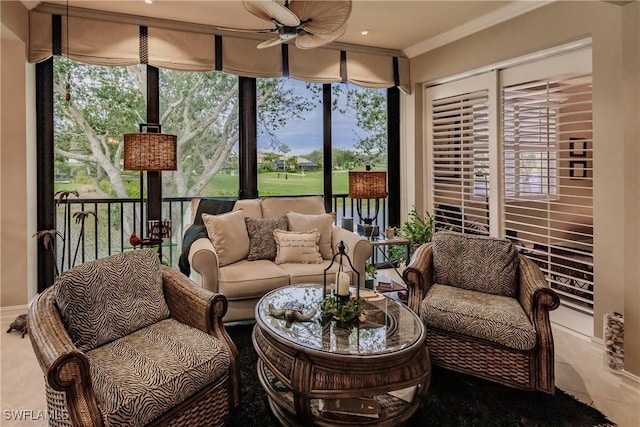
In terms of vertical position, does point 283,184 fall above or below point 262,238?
above

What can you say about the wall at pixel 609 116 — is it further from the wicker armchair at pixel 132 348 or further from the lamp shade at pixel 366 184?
the wicker armchair at pixel 132 348

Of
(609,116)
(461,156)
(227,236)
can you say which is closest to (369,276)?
(227,236)

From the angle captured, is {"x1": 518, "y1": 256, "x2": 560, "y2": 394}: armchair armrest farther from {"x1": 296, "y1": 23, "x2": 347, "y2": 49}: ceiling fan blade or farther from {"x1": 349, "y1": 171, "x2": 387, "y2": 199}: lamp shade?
{"x1": 296, "y1": 23, "x2": 347, "y2": 49}: ceiling fan blade

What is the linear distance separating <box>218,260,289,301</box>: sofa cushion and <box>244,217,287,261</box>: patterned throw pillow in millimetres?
271

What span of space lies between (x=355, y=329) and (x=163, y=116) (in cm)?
320

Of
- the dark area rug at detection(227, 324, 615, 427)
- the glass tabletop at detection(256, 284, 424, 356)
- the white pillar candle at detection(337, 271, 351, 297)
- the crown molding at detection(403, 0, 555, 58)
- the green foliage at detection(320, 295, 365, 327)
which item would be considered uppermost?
the crown molding at detection(403, 0, 555, 58)

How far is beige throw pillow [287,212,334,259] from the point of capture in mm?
3710

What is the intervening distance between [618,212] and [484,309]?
1322 millimetres

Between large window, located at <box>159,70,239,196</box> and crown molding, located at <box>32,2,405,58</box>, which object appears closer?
crown molding, located at <box>32,2,405,58</box>

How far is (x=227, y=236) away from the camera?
11.3 ft

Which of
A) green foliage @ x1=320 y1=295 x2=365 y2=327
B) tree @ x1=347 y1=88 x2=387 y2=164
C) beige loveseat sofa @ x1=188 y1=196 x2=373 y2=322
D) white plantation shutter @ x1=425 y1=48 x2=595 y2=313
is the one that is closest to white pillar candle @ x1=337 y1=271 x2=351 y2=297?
green foliage @ x1=320 y1=295 x2=365 y2=327

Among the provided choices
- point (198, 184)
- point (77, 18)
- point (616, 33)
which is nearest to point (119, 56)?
point (77, 18)

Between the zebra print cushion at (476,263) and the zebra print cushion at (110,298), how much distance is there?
1.87 m

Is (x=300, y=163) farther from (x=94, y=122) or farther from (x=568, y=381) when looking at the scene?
(x=568, y=381)
